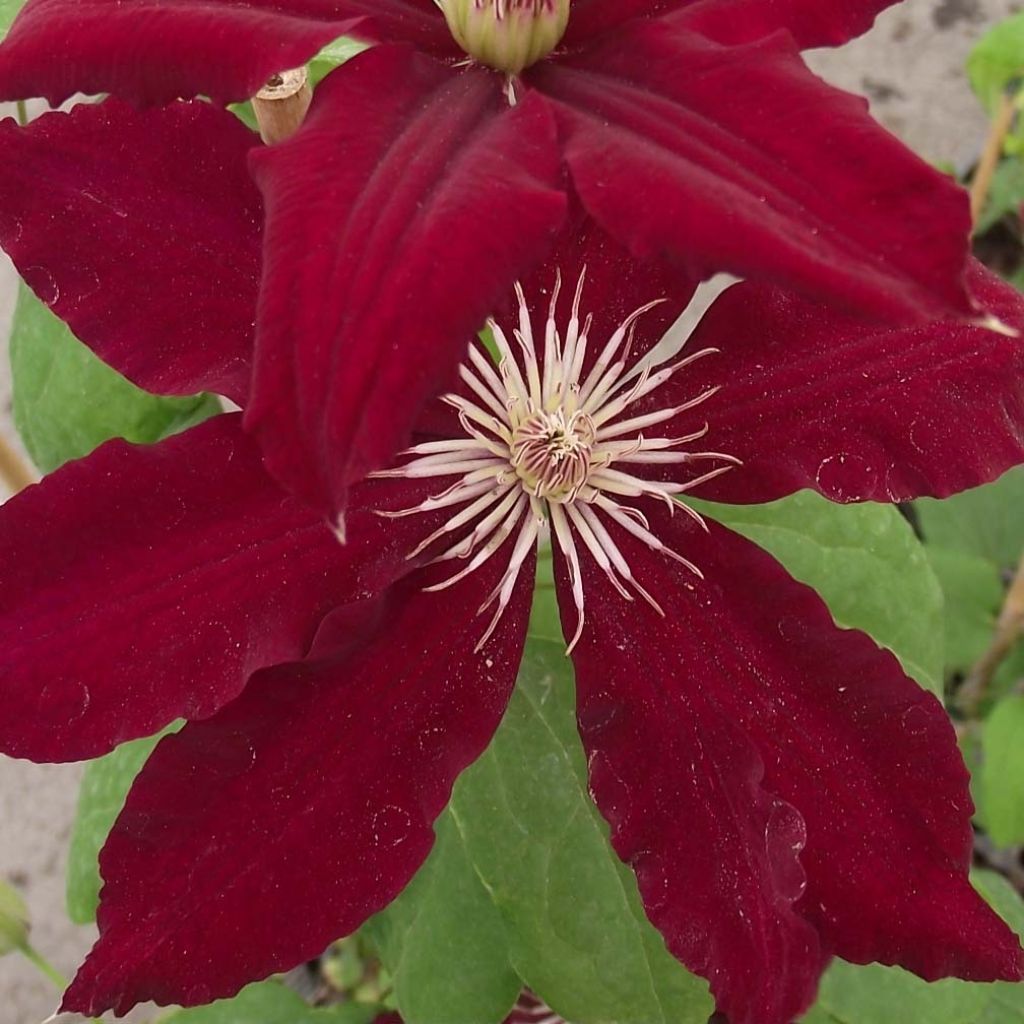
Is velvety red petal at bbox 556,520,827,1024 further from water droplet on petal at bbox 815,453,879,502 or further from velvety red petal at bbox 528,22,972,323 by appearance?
velvety red petal at bbox 528,22,972,323

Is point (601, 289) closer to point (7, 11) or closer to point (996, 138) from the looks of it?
point (7, 11)

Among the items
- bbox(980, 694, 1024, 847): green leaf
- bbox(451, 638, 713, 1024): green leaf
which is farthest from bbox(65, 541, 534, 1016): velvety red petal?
bbox(980, 694, 1024, 847): green leaf

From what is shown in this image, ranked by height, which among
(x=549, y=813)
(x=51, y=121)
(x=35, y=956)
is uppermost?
(x=51, y=121)

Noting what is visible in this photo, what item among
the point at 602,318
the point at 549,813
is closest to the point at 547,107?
the point at 602,318

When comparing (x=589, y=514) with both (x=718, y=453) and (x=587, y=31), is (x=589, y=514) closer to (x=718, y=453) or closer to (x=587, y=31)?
(x=718, y=453)

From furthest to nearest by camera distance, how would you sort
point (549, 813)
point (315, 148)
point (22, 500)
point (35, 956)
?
point (35, 956) → point (549, 813) → point (22, 500) → point (315, 148)
